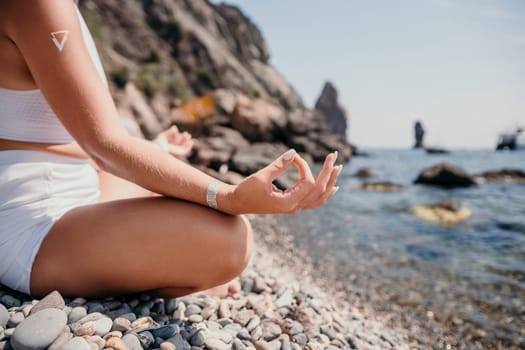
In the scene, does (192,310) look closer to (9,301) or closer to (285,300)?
(285,300)

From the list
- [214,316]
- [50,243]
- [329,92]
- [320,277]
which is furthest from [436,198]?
[329,92]

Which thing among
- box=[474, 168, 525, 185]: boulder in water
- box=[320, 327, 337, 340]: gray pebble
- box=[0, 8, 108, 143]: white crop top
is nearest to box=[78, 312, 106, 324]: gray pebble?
box=[0, 8, 108, 143]: white crop top

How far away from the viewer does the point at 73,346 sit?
110cm

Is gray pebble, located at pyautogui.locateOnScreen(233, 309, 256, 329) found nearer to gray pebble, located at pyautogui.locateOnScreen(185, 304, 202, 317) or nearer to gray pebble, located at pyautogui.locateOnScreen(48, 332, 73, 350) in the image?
gray pebble, located at pyautogui.locateOnScreen(185, 304, 202, 317)

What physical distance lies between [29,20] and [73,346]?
1223 millimetres

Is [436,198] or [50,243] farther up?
[50,243]

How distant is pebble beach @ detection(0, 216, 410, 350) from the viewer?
1.21m

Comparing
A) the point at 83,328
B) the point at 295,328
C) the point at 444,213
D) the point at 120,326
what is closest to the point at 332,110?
the point at 444,213

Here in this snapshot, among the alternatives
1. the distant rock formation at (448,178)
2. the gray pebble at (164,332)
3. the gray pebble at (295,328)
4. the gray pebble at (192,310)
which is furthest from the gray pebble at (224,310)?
the distant rock formation at (448,178)

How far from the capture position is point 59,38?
1250 millimetres

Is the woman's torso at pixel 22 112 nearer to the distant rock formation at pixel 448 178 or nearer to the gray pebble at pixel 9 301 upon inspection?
the gray pebble at pixel 9 301

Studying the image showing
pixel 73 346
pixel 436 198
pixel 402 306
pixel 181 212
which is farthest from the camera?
pixel 436 198

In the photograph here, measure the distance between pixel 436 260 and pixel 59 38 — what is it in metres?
5.49

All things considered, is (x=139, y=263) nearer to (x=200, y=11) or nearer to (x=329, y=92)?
(x=200, y=11)
